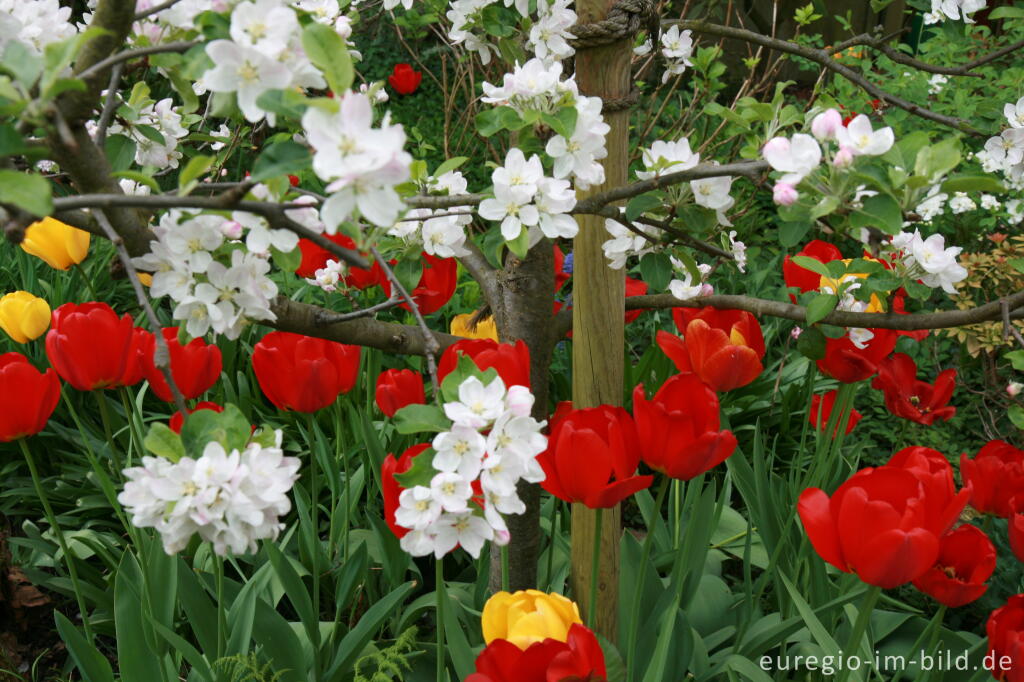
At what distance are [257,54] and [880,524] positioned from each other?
0.78 m

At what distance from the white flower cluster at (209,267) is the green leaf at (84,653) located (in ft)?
2.30

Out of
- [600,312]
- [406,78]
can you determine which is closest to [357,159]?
[600,312]

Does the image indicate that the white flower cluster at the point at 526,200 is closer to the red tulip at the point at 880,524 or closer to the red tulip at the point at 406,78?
the red tulip at the point at 880,524

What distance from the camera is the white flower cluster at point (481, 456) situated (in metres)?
0.75

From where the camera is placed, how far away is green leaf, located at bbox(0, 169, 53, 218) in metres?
0.59

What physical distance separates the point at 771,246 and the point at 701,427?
110 inches

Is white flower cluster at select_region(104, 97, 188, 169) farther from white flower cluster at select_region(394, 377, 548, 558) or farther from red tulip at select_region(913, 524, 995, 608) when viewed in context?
red tulip at select_region(913, 524, 995, 608)

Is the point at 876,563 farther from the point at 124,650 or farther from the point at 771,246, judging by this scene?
the point at 771,246

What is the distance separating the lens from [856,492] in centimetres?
99

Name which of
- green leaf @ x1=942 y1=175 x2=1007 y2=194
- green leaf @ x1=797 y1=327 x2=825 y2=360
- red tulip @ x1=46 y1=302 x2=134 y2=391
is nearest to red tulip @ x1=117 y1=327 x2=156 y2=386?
red tulip @ x1=46 y1=302 x2=134 y2=391

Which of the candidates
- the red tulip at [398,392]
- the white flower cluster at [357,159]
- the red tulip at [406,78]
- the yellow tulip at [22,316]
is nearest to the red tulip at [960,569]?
the red tulip at [398,392]

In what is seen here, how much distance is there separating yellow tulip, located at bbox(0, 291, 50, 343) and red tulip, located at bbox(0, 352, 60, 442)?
0.38 m

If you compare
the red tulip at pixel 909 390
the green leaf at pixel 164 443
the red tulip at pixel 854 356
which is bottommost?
the red tulip at pixel 909 390

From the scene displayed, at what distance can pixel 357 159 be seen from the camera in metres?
0.58
